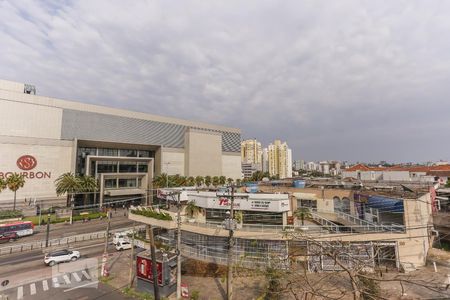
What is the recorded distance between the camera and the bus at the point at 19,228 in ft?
144

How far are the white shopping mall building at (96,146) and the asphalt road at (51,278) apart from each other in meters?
34.7

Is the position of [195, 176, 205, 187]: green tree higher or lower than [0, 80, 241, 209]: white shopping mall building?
lower

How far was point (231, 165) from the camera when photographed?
116812 mm

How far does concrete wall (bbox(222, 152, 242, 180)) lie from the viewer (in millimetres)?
114062

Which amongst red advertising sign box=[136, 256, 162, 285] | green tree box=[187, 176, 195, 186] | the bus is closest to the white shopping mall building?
green tree box=[187, 176, 195, 186]

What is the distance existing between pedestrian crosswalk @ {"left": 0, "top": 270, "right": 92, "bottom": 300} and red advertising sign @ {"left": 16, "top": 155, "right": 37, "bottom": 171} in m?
47.9

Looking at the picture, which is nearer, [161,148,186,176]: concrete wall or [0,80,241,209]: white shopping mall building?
[0,80,241,209]: white shopping mall building

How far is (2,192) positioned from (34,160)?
969 cm

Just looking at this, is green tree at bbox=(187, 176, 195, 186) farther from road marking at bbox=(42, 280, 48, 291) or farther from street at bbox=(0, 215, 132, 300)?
road marking at bbox=(42, 280, 48, 291)

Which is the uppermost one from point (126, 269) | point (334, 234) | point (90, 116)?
point (90, 116)

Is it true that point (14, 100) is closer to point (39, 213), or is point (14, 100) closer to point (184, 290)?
point (39, 213)

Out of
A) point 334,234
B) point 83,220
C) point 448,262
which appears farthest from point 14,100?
point 448,262

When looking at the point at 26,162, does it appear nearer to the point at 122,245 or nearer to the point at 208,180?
the point at 122,245

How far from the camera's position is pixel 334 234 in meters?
25.0
